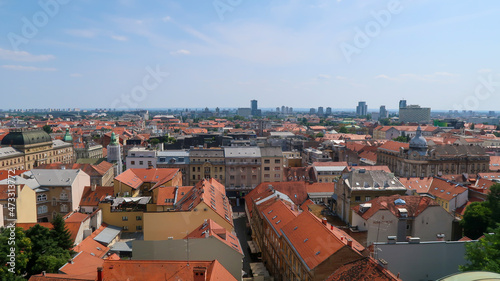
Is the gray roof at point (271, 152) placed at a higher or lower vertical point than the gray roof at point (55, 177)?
higher

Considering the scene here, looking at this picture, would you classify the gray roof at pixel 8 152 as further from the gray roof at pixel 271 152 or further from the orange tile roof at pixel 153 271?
the orange tile roof at pixel 153 271

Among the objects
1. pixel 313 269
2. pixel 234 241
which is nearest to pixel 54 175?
pixel 234 241

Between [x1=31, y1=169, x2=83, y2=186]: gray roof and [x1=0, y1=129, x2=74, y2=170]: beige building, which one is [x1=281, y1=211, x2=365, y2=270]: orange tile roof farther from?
[x1=0, y1=129, x2=74, y2=170]: beige building

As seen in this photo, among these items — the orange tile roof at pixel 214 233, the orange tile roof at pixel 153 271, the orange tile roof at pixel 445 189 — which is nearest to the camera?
the orange tile roof at pixel 153 271

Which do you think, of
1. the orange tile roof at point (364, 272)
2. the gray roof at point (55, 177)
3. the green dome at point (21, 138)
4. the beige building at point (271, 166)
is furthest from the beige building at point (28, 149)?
the orange tile roof at point (364, 272)

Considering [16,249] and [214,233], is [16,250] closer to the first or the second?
[16,249]

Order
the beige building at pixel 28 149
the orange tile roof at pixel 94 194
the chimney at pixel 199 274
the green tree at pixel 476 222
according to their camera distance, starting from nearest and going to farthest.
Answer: the chimney at pixel 199 274
the green tree at pixel 476 222
the orange tile roof at pixel 94 194
the beige building at pixel 28 149

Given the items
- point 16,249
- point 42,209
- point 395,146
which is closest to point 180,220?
point 16,249
